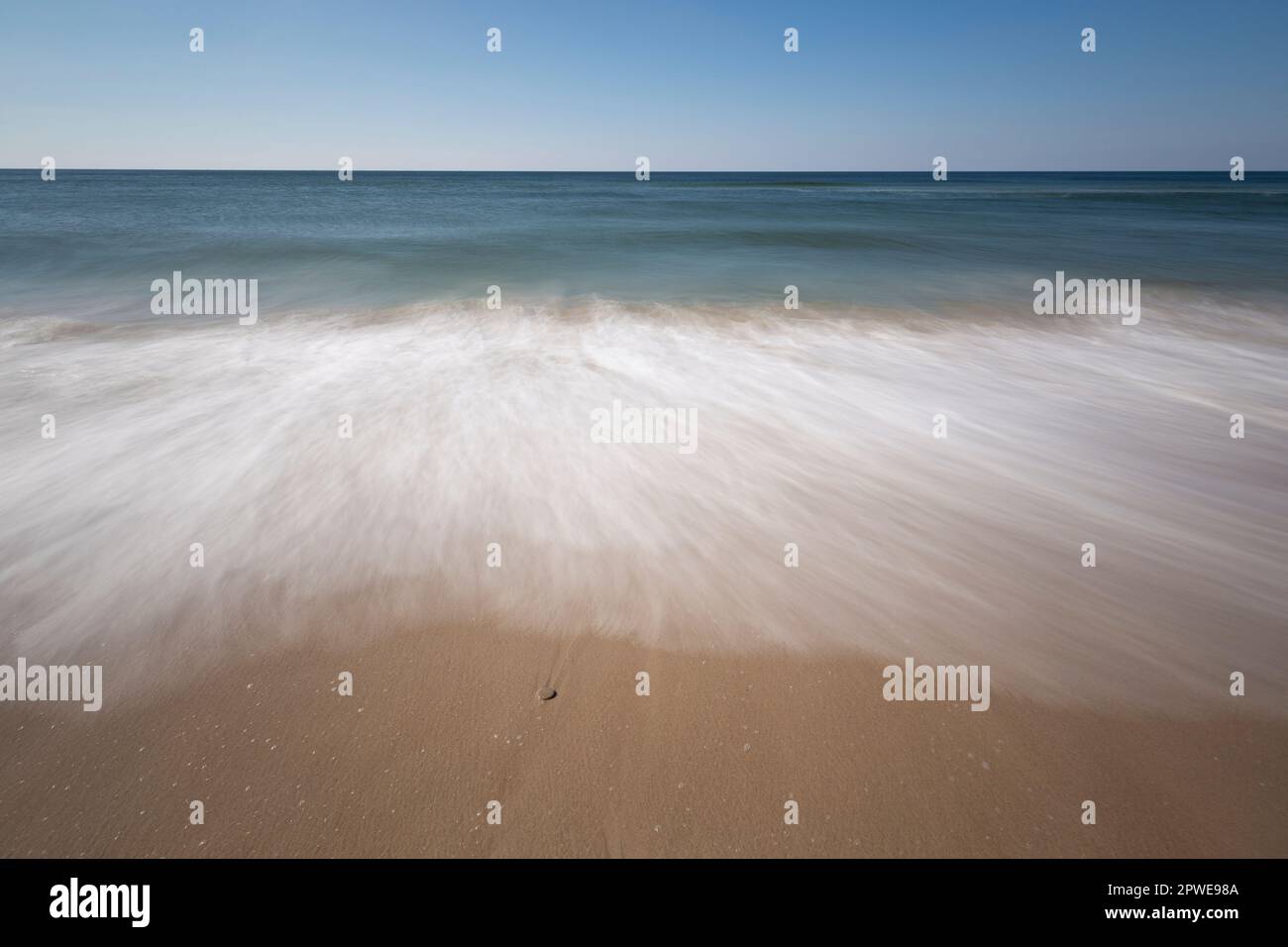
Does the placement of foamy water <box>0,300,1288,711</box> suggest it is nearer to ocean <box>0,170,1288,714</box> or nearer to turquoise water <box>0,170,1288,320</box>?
ocean <box>0,170,1288,714</box>

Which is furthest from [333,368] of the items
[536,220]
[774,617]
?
[536,220]

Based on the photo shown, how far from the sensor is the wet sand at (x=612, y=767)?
2.06 meters

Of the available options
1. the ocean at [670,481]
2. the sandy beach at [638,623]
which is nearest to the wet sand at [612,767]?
the sandy beach at [638,623]

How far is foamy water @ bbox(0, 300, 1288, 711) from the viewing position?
2.99m

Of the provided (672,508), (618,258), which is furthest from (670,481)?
(618,258)

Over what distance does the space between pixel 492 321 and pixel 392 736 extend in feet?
27.0

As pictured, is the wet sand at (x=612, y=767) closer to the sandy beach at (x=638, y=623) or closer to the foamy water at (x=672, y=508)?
the sandy beach at (x=638, y=623)

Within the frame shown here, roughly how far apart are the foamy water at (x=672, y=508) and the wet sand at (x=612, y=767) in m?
0.29

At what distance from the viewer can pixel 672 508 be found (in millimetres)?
4109

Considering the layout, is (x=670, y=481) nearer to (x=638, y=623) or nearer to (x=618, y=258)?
(x=638, y=623)

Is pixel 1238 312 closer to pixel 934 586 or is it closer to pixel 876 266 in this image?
pixel 876 266

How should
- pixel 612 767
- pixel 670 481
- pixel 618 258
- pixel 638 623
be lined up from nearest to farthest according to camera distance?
pixel 612 767, pixel 638 623, pixel 670 481, pixel 618 258

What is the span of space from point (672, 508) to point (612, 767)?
211cm

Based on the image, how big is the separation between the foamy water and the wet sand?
29 cm
